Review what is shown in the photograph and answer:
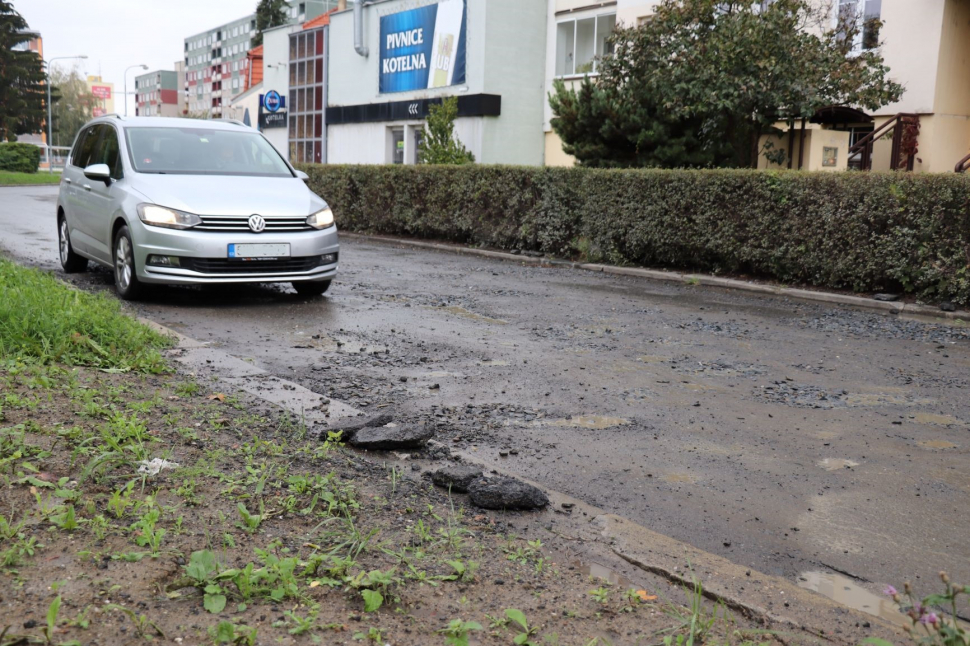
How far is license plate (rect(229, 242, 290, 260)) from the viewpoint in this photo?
30.9 ft

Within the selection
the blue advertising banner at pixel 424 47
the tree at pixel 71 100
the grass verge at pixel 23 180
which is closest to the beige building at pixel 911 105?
the blue advertising banner at pixel 424 47

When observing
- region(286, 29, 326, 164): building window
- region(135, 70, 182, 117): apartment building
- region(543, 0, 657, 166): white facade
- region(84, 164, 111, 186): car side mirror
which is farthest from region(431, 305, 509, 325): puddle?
region(135, 70, 182, 117): apartment building

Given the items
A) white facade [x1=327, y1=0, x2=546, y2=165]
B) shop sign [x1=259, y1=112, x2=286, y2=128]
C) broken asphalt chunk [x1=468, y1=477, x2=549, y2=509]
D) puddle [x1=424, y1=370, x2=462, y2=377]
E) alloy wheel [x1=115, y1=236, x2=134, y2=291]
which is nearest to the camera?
broken asphalt chunk [x1=468, y1=477, x2=549, y2=509]

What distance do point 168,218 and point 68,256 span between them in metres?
3.24

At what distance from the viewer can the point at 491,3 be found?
32.0 m

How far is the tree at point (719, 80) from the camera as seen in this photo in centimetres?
1769

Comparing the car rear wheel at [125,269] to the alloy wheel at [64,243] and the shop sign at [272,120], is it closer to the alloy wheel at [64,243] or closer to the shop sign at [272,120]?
the alloy wheel at [64,243]

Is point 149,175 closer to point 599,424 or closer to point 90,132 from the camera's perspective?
point 90,132

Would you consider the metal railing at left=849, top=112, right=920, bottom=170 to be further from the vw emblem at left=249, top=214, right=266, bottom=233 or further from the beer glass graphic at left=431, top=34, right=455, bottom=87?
the beer glass graphic at left=431, top=34, right=455, bottom=87

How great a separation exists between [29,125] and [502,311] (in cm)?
7230

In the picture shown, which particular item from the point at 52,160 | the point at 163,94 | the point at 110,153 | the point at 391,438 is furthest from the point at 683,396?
the point at 163,94

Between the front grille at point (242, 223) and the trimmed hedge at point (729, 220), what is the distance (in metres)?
6.65

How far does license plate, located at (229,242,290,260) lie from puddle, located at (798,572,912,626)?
23.8 feet

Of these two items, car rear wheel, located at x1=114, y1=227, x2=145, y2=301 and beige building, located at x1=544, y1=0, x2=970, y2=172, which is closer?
car rear wheel, located at x1=114, y1=227, x2=145, y2=301
